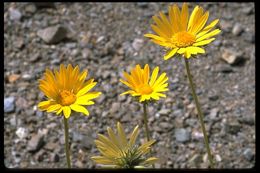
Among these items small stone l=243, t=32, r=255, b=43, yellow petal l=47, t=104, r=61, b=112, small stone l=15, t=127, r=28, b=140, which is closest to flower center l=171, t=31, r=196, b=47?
yellow petal l=47, t=104, r=61, b=112

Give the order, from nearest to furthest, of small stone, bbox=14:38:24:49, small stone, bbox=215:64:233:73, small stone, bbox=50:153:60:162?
small stone, bbox=50:153:60:162 → small stone, bbox=215:64:233:73 → small stone, bbox=14:38:24:49

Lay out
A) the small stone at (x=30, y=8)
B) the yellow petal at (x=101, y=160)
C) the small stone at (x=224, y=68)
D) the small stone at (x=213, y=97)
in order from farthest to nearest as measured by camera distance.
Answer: the small stone at (x=30, y=8), the small stone at (x=224, y=68), the small stone at (x=213, y=97), the yellow petal at (x=101, y=160)

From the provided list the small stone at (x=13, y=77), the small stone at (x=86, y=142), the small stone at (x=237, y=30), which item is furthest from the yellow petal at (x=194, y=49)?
the small stone at (x=237, y=30)

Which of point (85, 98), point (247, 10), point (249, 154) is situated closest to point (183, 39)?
point (85, 98)

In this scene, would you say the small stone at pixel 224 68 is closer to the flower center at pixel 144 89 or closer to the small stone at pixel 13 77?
the small stone at pixel 13 77

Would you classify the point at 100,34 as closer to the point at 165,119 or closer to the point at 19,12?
the point at 19,12

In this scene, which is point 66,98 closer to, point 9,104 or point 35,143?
point 35,143

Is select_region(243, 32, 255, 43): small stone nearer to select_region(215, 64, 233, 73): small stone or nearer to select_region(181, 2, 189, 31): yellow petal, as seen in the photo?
select_region(215, 64, 233, 73): small stone
